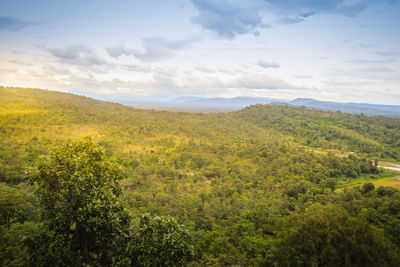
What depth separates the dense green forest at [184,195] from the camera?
951cm

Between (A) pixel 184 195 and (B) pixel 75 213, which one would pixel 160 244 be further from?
(A) pixel 184 195

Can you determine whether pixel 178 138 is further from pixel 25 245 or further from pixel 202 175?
pixel 25 245

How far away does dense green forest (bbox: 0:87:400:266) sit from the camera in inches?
374

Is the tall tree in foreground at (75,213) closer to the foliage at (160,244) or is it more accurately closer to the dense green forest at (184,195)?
the dense green forest at (184,195)

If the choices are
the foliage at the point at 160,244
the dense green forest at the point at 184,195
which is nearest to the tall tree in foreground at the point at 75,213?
the dense green forest at the point at 184,195

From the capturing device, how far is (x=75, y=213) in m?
9.44

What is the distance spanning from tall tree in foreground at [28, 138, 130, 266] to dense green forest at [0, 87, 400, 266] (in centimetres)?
6

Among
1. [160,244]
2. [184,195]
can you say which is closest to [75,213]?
[160,244]

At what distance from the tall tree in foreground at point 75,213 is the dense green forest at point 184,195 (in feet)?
0.18

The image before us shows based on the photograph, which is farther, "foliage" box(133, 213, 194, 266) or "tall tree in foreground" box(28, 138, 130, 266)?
Result: "foliage" box(133, 213, 194, 266)

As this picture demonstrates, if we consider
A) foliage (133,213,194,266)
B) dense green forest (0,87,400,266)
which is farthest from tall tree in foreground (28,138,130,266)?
foliage (133,213,194,266)

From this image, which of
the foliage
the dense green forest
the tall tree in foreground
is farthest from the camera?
the foliage

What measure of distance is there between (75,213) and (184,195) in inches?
1596

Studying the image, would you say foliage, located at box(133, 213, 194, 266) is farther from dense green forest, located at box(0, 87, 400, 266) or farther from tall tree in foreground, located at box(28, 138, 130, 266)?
tall tree in foreground, located at box(28, 138, 130, 266)
